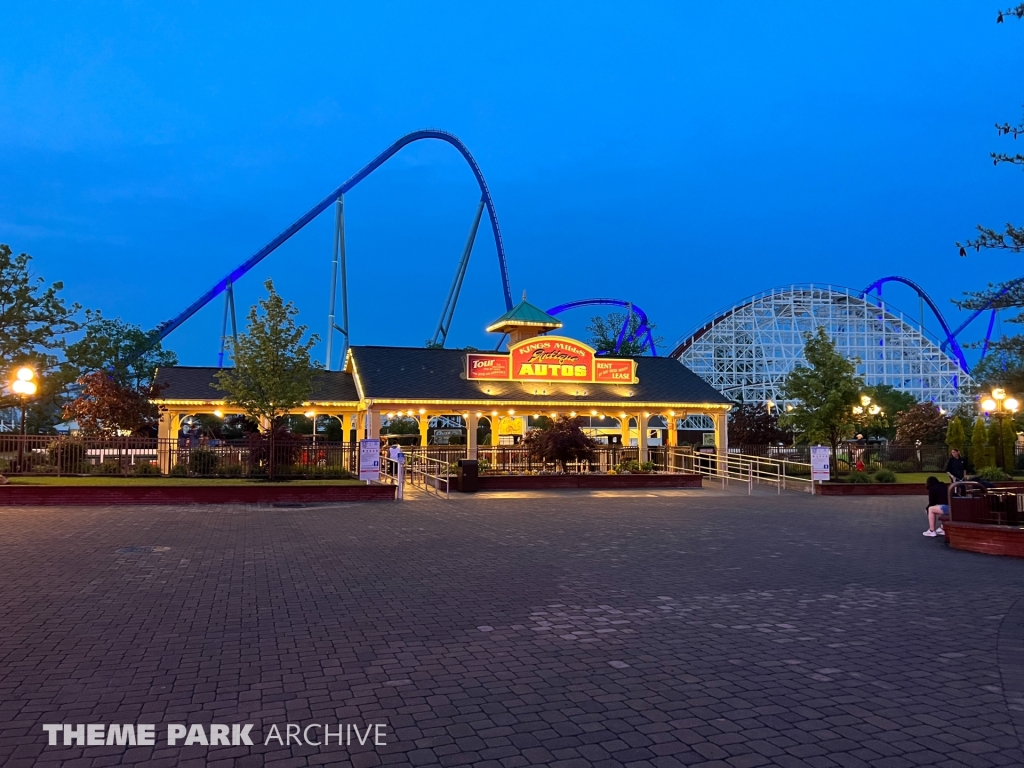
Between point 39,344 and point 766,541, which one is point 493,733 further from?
point 39,344

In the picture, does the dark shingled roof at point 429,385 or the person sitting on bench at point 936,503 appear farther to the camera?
the dark shingled roof at point 429,385

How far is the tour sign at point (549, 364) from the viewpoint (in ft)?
105

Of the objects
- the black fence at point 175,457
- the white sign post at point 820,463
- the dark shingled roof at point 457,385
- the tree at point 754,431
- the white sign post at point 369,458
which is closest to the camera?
the white sign post at point 369,458

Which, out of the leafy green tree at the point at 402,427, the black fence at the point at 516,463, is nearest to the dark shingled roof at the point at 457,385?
the black fence at the point at 516,463

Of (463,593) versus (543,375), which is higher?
(543,375)

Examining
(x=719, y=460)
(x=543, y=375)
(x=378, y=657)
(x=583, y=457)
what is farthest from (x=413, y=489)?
(x=378, y=657)

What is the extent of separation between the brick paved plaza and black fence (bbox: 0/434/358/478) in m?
10.1

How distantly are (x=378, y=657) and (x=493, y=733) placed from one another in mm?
1814

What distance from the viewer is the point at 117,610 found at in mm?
7531

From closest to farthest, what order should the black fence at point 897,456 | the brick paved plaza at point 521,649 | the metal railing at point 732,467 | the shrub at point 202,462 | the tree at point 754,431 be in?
the brick paved plaza at point 521,649 < the shrub at point 202,462 < the metal railing at point 732,467 < the black fence at point 897,456 < the tree at point 754,431

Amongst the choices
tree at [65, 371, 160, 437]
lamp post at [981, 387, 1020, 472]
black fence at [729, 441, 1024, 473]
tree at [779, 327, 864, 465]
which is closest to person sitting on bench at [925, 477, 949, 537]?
lamp post at [981, 387, 1020, 472]

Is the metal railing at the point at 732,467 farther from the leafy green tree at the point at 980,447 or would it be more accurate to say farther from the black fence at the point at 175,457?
the black fence at the point at 175,457

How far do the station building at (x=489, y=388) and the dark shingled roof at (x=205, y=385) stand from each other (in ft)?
0.13

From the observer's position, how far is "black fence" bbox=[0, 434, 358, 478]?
73.0 ft
